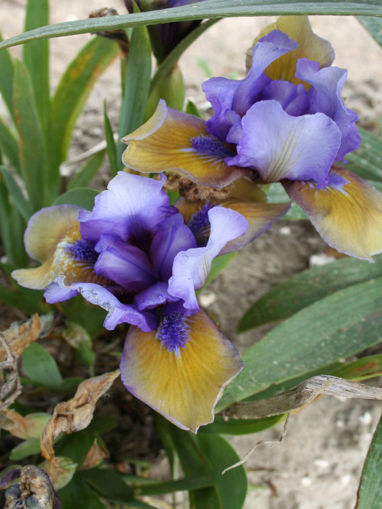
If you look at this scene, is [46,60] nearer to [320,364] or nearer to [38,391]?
[38,391]

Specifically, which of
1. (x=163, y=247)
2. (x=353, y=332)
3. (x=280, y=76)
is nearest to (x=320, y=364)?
(x=353, y=332)

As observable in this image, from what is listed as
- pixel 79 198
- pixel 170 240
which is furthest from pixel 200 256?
pixel 79 198

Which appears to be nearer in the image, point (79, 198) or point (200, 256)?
point (200, 256)

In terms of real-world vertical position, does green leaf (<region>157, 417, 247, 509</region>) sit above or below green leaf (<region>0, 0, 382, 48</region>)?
below

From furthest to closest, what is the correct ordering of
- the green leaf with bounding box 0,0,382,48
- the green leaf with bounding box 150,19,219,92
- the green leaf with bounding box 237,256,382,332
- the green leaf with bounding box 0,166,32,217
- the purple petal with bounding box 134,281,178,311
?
the green leaf with bounding box 237,256,382,332 < the green leaf with bounding box 0,166,32,217 < the green leaf with bounding box 150,19,219,92 < the purple petal with bounding box 134,281,178,311 < the green leaf with bounding box 0,0,382,48

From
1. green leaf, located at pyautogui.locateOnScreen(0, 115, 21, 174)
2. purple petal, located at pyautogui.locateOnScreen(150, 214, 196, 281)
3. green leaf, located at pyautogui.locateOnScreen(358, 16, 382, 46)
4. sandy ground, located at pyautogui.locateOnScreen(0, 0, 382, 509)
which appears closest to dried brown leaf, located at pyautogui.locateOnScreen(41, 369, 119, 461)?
purple petal, located at pyautogui.locateOnScreen(150, 214, 196, 281)

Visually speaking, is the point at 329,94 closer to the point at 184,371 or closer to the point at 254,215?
the point at 254,215

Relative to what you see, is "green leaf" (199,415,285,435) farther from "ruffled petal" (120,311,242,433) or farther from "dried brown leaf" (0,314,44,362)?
"dried brown leaf" (0,314,44,362)

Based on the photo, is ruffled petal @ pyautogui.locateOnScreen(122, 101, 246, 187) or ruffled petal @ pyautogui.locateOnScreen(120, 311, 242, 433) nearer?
ruffled petal @ pyautogui.locateOnScreen(120, 311, 242, 433)
